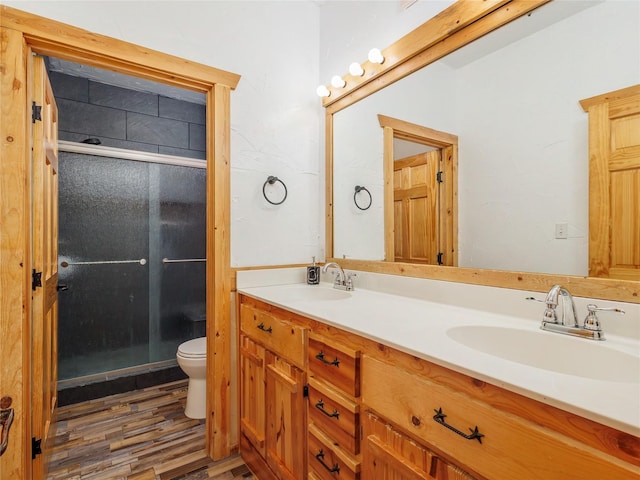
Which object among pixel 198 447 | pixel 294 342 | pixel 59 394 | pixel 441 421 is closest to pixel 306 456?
pixel 294 342

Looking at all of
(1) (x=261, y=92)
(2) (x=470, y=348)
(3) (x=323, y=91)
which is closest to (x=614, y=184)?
(2) (x=470, y=348)

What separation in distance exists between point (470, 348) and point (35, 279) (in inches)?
68.2

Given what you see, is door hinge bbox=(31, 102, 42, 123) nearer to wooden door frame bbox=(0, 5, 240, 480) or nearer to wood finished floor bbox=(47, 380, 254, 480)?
wooden door frame bbox=(0, 5, 240, 480)

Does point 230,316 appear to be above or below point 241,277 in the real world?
below

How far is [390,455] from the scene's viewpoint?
0.89m

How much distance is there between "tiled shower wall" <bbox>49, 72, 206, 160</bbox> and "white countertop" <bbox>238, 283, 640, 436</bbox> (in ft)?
6.40

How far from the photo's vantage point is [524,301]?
3.74ft

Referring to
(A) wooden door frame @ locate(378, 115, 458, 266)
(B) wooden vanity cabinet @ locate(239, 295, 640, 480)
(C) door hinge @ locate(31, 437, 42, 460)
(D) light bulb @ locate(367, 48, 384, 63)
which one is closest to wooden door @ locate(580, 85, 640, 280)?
(A) wooden door frame @ locate(378, 115, 458, 266)

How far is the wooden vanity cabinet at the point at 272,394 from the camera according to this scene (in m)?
1.28

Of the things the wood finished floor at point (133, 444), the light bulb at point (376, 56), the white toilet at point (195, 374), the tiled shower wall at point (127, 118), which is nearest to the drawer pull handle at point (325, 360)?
the wood finished floor at point (133, 444)

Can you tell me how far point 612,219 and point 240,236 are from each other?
1.59 m

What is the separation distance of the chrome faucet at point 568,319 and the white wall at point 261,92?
1.37m

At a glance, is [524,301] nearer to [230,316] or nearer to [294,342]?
[294,342]

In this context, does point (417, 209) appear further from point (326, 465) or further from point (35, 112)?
point (35, 112)
